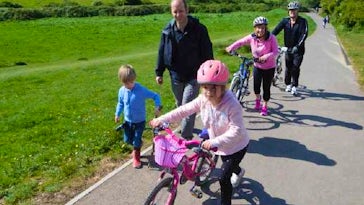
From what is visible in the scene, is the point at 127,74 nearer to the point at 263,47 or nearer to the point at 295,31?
the point at 263,47

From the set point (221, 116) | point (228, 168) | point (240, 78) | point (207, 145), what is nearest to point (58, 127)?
point (240, 78)

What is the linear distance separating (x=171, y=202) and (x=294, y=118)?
5.36 meters

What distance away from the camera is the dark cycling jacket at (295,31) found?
1091 cm

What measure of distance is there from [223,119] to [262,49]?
4642mm

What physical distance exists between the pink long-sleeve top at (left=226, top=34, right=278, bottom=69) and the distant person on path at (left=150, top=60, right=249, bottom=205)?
4.20m

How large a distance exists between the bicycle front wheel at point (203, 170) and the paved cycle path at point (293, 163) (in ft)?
0.72

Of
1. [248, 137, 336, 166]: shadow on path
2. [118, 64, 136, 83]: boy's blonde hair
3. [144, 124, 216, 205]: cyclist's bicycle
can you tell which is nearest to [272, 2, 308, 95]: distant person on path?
[248, 137, 336, 166]: shadow on path

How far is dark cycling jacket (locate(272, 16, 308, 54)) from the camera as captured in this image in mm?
10906

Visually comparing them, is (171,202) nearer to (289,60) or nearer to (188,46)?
(188,46)

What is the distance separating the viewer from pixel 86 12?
229ft

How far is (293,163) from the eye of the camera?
7.02 m

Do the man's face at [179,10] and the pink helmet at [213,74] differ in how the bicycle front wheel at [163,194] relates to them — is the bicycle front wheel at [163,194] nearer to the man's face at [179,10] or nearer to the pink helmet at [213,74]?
the pink helmet at [213,74]

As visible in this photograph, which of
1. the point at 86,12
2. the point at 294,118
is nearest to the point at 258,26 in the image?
the point at 294,118

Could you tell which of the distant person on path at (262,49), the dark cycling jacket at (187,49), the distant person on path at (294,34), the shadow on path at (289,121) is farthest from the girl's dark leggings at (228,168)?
the distant person on path at (294,34)
